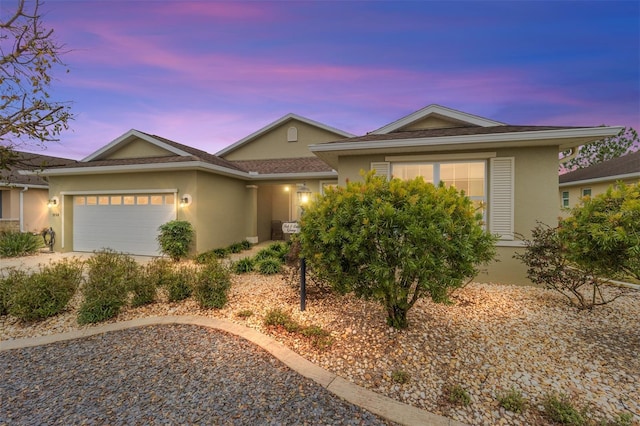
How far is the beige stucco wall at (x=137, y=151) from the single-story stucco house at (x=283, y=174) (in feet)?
0.13

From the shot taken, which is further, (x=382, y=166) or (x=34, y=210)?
(x=34, y=210)

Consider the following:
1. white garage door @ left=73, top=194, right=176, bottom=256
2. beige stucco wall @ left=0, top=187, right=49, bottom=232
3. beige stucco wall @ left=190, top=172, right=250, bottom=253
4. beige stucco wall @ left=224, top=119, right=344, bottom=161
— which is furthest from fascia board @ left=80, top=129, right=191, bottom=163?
beige stucco wall @ left=0, top=187, right=49, bottom=232

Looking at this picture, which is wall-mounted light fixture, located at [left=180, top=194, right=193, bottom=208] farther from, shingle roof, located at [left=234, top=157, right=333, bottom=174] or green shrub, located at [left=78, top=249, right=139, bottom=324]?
green shrub, located at [left=78, top=249, right=139, bottom=324]

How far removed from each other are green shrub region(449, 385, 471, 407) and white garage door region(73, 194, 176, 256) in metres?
9.64

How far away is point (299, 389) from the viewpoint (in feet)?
8.79

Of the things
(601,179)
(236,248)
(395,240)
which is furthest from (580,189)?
(236,248)

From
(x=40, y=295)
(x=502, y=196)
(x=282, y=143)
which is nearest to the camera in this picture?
(x=40, y=295)

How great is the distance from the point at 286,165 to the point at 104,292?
9.84m

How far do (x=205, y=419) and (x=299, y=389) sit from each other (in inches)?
34.9

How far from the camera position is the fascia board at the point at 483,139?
18.3ft

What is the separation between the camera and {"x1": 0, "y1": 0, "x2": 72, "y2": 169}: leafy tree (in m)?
3.94

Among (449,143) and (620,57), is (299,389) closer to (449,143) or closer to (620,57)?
(449,143)

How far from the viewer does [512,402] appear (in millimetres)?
2477

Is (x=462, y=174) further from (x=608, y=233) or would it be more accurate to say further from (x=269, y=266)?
(x=269, y=266)
